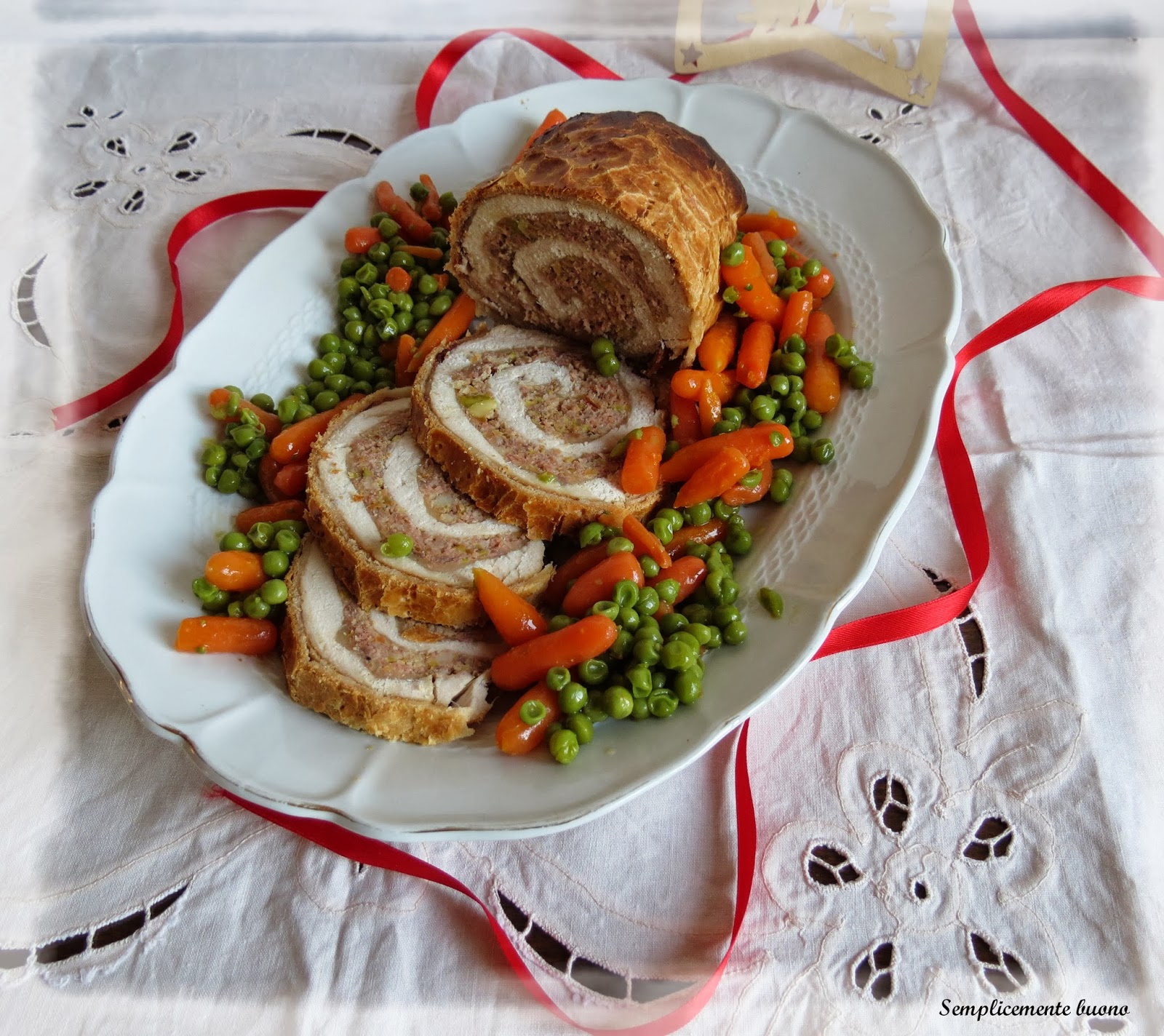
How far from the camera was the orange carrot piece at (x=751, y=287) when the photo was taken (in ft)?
10.5

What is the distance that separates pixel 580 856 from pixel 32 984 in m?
1.43

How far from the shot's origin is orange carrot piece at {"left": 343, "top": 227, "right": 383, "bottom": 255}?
3494mm

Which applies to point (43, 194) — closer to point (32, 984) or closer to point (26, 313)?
point (26, 313)

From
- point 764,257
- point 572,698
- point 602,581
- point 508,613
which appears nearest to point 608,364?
point 764,257

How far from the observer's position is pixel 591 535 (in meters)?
2.73

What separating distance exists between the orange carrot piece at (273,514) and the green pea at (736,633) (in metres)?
1.42

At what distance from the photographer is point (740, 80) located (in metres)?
4.66

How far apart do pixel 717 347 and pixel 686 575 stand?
0.95 metres

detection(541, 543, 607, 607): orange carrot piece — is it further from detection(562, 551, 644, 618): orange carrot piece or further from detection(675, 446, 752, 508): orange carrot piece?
detection(675, 446, 752, 508): orange carrot piece

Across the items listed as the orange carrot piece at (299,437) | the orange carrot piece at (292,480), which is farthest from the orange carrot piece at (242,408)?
the orange carrot piece at (292,480)

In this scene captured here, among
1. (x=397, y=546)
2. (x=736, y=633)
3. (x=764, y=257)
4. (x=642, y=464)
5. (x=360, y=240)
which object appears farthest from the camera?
(x=360, y=240)

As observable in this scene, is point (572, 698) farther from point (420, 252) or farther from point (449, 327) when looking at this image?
point (420, 252)

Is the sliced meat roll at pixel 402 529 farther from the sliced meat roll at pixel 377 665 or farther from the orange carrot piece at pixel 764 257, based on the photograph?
the orange carrot piece at pixel 764 257

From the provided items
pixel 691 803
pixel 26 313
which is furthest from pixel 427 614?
pixel 26 313
